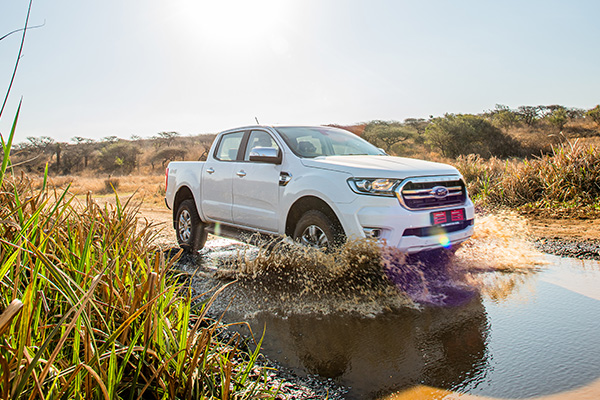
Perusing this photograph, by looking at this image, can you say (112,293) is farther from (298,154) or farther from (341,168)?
(298,154)

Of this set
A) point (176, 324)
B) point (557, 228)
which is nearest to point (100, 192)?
point (557, 228)

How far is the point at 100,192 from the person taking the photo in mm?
24531

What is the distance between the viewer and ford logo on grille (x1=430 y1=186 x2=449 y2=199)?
15.9 ft

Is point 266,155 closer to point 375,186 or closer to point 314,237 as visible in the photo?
point 314,237

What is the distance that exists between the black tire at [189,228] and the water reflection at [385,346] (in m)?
3.29

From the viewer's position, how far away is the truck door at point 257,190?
577 cm

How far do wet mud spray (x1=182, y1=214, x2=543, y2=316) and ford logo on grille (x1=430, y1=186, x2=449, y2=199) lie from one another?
0.71 m

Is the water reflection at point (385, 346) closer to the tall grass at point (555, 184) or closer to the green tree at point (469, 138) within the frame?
the tall grass at point (555, 184)

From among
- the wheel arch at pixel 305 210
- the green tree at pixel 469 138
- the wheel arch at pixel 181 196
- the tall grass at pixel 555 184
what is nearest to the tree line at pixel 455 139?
the green tree at pixel 469 138

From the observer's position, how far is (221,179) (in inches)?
266

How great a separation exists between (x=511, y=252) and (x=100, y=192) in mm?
22437

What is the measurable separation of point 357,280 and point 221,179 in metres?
2.80

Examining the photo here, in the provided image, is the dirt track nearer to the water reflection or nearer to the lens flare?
the lens flare

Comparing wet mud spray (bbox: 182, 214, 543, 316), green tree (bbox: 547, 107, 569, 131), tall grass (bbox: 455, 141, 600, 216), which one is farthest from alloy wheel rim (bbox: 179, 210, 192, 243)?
green tree (bbox: 547, 107, 569, 131)
